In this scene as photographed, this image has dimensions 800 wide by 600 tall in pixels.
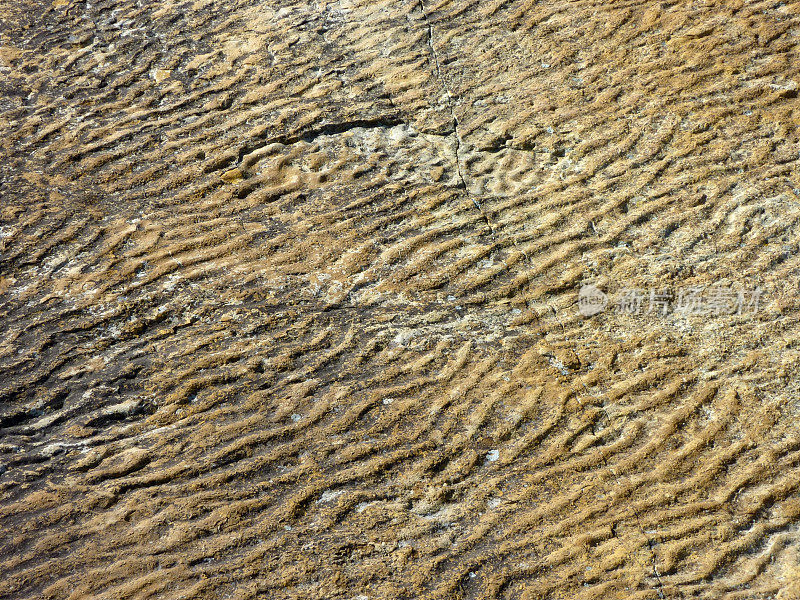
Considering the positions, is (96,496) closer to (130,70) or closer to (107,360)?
(107,360)

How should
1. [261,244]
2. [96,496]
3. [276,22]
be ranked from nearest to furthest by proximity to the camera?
[96,496] → [261,244] → [276,22]

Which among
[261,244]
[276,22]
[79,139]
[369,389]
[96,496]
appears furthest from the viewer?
[276,22]

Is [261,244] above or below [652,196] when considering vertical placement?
above

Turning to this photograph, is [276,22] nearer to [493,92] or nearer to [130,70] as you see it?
[130,70]

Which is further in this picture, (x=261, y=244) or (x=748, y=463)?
(x=261, y=244)

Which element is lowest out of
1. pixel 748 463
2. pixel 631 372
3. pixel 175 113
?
pixel 748 463

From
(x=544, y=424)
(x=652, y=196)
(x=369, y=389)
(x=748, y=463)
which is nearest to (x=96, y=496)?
(x=369, y=389)
